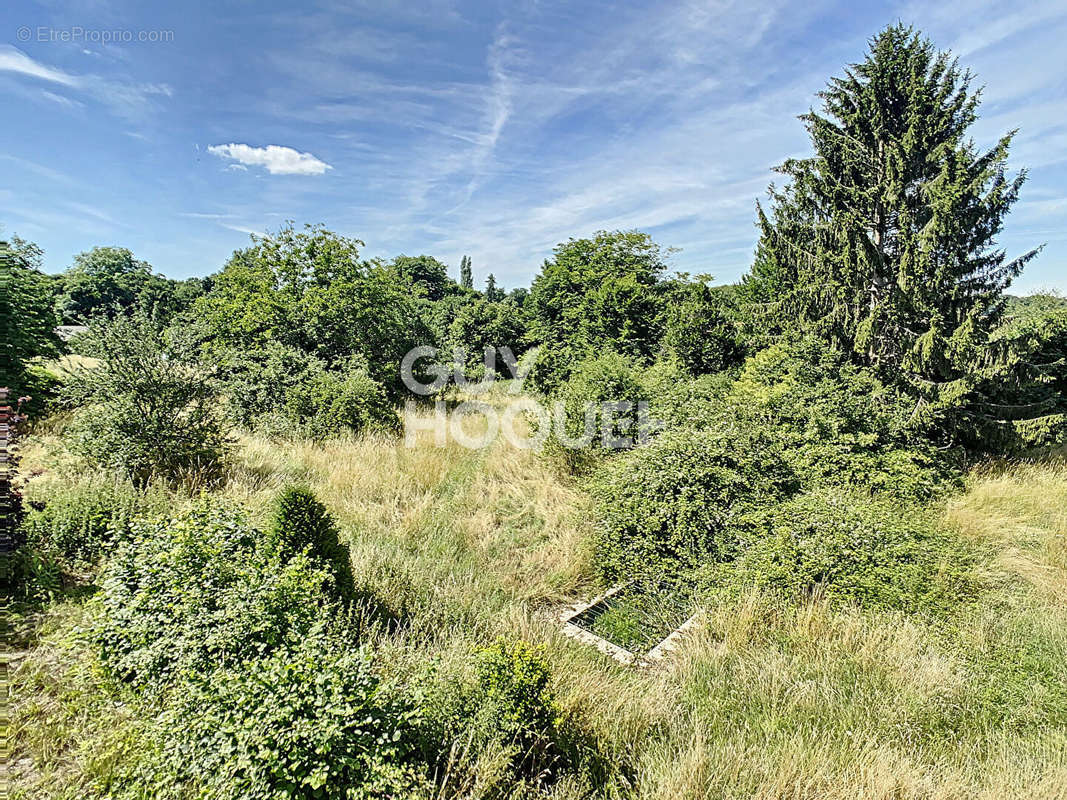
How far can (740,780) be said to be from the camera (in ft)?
7.88

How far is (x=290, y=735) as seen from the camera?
1.81m

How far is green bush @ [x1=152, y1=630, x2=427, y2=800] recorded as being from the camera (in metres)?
1.80

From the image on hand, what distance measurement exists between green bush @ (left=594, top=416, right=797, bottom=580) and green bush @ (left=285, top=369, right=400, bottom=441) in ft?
17.7

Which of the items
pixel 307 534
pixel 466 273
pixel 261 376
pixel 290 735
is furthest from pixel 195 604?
pixel 466 273

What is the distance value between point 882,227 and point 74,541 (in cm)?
1210

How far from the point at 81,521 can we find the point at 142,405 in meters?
2.26

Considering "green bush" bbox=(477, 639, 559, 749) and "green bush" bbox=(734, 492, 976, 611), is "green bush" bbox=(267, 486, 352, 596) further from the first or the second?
"green bush" bbox=(734, 492, 976, 611)

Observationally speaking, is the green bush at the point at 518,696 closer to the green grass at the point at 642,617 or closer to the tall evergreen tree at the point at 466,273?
the green grass at the point at 642,617

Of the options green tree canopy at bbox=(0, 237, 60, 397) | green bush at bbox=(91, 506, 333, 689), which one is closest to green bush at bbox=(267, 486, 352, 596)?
green bush at bbox=(91, 506, 333, 689)

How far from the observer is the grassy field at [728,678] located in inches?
93.9

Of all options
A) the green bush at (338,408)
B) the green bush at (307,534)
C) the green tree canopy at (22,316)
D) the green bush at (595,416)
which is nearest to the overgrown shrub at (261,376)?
the green bush at (338,408)

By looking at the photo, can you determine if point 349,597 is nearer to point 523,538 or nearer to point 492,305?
point 523,538

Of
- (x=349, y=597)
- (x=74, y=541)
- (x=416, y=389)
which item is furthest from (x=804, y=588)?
(x=416, y=389)

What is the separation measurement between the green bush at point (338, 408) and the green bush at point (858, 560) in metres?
7.04
